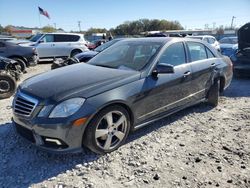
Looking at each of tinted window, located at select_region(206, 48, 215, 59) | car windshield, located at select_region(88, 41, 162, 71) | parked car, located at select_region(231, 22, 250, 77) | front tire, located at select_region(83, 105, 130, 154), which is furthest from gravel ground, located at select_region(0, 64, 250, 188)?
parked car, located at select_region(231, 22, 250, 77)

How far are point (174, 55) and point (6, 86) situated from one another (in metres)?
4.56

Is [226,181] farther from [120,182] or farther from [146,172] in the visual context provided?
[120,182]

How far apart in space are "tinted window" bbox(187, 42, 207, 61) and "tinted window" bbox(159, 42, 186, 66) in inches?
10.3

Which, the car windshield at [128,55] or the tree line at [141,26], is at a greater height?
the tree line at [141,26]

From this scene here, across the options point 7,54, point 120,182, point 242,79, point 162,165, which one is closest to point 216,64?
point 162,165

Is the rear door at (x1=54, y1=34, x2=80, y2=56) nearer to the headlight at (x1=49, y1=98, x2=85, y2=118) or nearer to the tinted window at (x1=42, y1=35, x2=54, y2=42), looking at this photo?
the tinted window at (x1=42, y1=35, x2=54, y2=42)

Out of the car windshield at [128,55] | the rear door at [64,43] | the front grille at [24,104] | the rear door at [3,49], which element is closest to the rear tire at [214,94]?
the car windshield at [128,55]

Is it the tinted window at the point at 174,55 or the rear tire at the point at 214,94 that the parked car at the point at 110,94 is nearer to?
the tinted window at the point at 174,55

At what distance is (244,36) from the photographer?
984 centimetres

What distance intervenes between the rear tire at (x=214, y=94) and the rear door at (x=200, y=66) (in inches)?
8.3

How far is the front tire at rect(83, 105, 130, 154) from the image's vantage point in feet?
11.0

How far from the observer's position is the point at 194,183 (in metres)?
3.02

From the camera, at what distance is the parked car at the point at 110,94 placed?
3.20 meters

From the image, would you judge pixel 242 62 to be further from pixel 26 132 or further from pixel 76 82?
pixel 26 132
